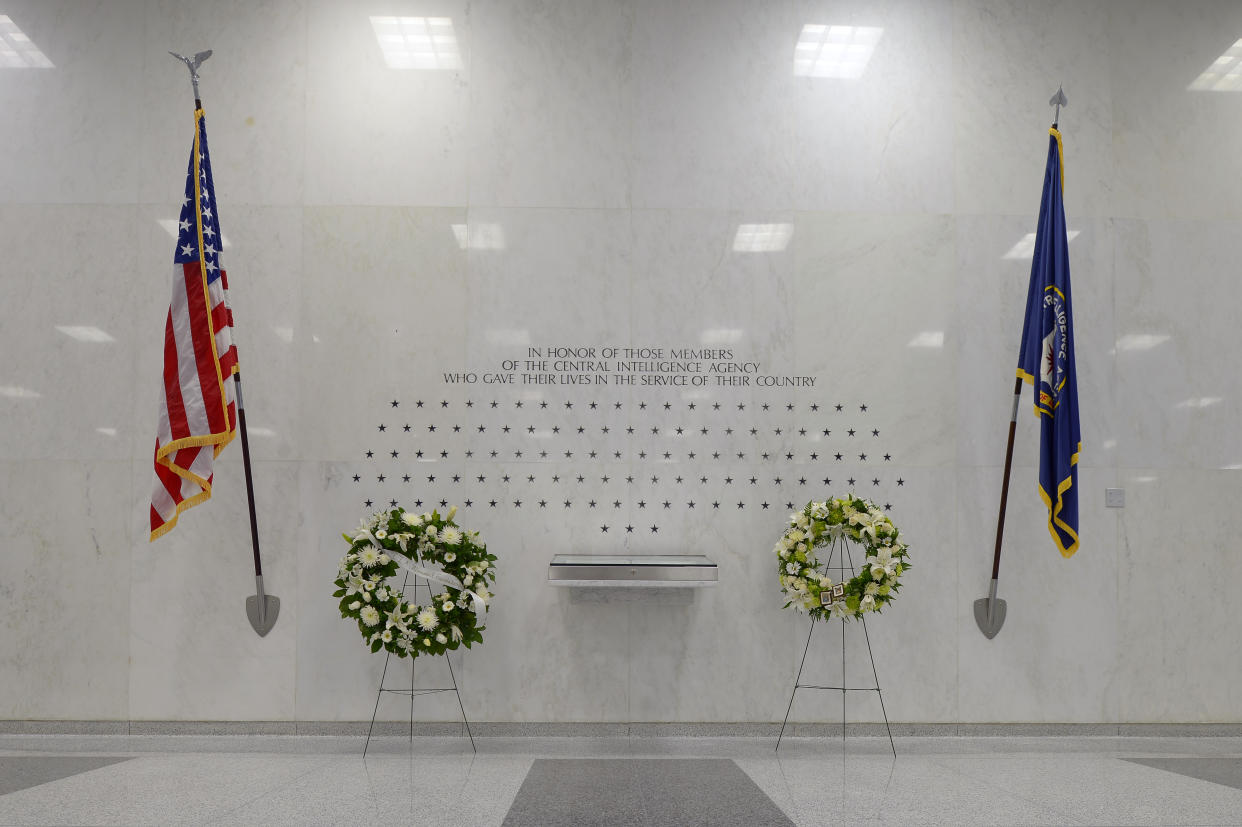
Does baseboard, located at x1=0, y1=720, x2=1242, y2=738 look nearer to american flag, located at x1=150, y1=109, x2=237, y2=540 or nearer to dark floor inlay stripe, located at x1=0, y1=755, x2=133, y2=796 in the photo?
dark floor inlay stripe, located at x1=0, y1=755, x2=133, y2=796

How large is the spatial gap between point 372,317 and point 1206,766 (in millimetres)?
5194

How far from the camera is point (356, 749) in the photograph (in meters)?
4.66

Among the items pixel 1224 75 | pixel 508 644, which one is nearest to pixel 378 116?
pixel 508 644

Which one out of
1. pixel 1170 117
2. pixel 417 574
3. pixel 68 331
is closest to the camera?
pixel 417 574

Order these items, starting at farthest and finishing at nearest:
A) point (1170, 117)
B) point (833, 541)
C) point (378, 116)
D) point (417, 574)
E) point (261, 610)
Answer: point (1170, 117), point (378, 116), point (261, 610), point (833, 541), point (417, 574)

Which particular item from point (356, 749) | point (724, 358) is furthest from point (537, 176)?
point (356, 749)

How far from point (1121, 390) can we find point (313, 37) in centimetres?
544

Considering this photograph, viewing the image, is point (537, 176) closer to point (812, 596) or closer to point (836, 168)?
point (836, 168)

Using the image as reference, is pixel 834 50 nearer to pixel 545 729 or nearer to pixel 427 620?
pixel 427 620

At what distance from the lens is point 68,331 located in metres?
5.07

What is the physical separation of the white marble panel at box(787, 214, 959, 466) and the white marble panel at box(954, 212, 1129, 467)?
11 centimetres

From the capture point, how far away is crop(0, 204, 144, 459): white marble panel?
5.04 m

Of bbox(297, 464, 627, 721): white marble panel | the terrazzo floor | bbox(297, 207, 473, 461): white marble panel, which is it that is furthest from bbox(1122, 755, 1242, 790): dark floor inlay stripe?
bbox(297, 207, 473, 461): white marble panel

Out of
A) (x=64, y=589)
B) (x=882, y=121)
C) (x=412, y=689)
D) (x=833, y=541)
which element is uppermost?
(x=882, y=121)
